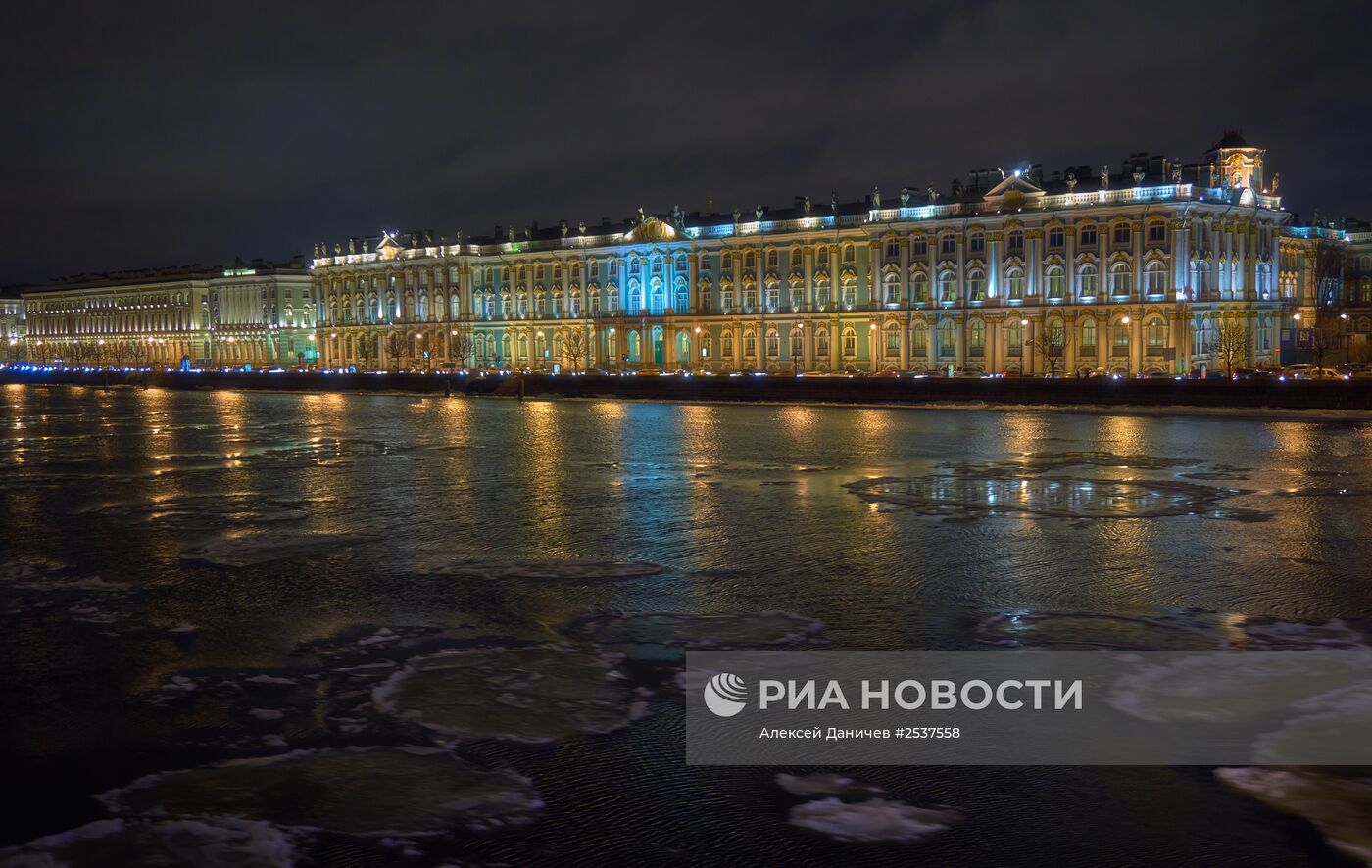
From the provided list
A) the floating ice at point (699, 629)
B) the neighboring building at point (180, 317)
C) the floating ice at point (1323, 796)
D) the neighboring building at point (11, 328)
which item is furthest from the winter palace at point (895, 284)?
the neighboring building at point (11, 328)

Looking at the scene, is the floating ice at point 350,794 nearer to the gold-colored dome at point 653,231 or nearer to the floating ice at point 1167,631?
the floating ice at point 1167,631

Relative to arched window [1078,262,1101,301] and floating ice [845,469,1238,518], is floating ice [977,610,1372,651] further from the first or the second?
arched window [1078,262,1101,301]

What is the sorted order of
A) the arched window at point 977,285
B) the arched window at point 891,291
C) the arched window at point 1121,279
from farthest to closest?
the arched window at point 891,291, the arched window at point 977,285, the arched window at point 1121,279

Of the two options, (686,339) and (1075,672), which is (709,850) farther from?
(686,339)

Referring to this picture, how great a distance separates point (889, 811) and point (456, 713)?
2833 millimetres

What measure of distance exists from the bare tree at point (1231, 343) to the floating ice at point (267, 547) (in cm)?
6302

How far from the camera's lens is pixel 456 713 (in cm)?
722

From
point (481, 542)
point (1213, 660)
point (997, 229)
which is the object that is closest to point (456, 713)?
point (1213, 660)

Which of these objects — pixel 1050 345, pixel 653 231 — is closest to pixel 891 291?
pixel 1050 345

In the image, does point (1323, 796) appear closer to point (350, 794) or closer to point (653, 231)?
point (350, 794)

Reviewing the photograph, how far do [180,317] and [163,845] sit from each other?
474 ft

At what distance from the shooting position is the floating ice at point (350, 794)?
18.7ft

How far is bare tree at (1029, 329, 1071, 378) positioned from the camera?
7144 centimetres

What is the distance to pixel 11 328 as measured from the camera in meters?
168
